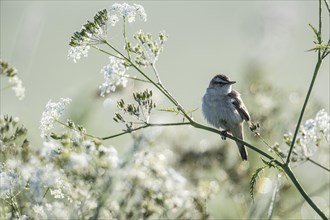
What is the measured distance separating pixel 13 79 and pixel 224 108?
125 inches

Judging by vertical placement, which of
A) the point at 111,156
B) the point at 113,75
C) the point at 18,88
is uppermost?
the point at 113,75

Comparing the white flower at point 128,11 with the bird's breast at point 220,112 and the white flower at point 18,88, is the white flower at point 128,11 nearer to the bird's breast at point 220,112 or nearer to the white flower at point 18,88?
the white flower at point 18,88

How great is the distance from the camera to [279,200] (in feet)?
19.9

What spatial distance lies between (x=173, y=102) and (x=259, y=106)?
252cm

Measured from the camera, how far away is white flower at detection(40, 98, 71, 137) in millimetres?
4121

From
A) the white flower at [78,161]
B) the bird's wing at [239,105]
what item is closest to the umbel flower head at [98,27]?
the white flower at [78,161]

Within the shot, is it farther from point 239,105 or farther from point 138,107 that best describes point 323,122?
point 239,105

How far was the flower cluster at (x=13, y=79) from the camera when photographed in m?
4.21

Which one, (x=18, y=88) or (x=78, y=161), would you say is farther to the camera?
(x=18, y=88)

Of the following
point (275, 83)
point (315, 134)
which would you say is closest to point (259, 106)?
point (275, 83)

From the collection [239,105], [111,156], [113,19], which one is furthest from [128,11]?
[239,105]

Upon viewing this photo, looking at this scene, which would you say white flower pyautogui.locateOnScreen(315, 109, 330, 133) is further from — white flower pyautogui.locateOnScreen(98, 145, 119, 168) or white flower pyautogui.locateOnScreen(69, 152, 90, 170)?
white flower pyautogui.locateOnScreen(69, 152, 90, 170)

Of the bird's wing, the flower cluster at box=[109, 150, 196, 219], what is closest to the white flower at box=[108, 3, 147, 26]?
the flower cluster at box=[109, 150, 196, 219]

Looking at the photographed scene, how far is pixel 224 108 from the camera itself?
7043mm
